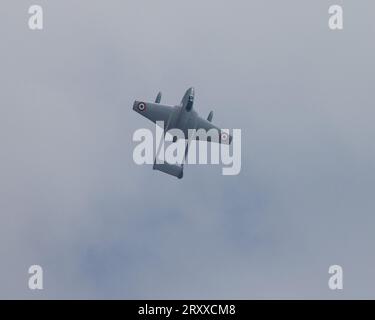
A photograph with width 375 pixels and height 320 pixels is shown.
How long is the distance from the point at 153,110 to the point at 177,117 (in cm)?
663

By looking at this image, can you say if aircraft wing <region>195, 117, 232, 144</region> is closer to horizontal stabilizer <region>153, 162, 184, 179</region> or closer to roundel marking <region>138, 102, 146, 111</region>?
roundel marking <region>138, 102, 146, 111</region>

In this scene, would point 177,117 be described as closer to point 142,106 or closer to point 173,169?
point 142,106

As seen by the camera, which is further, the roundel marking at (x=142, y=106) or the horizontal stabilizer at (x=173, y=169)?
the roundel marking at (x=142, y=106)

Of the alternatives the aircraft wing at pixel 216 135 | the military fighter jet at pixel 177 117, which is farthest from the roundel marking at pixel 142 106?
the aircraft wing at pixel 216 135

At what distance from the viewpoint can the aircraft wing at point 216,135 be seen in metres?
135

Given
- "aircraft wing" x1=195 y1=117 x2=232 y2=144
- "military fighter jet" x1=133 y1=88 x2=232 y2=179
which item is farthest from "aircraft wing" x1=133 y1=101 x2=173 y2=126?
"aircraft wing" x1=195 y1=117 x2=232 y2=144

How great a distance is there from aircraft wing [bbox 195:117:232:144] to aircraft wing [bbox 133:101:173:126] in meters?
5.14

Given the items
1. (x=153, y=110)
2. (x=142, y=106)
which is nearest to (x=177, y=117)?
(x=153, y=110)

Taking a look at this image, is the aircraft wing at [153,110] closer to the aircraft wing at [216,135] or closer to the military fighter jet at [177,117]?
the military fighter jet at [177,117]
